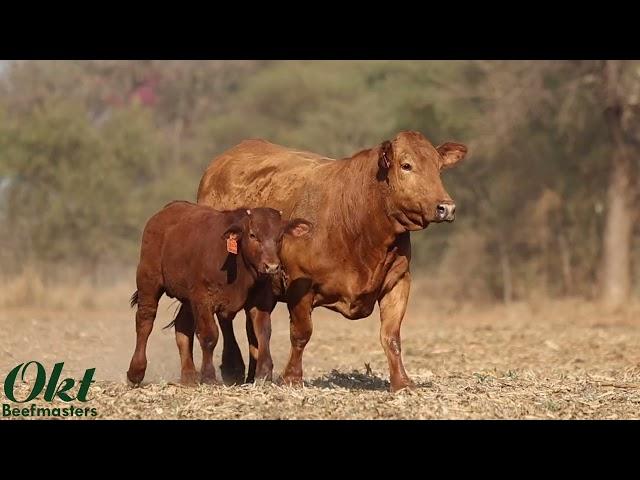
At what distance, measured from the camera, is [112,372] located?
574 inches

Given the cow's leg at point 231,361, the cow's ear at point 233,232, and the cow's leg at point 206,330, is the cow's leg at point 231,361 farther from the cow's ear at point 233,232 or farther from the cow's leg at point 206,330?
the cow's ear at point 233,232

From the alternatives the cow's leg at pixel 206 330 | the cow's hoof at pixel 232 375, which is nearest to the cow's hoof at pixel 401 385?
the cow's leg at pixel 206 330

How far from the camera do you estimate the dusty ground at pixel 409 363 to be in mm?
9852

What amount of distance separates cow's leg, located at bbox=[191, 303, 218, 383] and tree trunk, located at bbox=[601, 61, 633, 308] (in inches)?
637

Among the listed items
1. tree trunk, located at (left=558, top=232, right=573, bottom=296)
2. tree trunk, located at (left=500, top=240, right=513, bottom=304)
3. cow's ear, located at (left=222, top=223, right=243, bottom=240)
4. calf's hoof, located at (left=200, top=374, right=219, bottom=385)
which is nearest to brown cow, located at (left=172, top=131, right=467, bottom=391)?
cow's ear, located at (left=222, top=223, right=243, bottom=240)

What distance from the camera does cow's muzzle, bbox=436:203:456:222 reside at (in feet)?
34.2

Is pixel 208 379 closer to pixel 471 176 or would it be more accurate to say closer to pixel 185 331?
pixel 185 331

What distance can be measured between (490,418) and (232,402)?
6.54ft

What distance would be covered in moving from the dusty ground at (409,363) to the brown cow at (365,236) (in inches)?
25.9

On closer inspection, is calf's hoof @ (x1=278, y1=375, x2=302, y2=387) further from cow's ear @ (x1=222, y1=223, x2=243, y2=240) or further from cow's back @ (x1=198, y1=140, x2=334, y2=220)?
cow's back @ (x1=198, y1=140, x2=334, y2=220)

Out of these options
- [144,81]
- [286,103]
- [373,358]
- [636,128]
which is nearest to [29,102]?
[286,103]

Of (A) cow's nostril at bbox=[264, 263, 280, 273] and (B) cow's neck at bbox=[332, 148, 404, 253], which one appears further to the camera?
(B) cow's neck at bbox=[332, 148, 404, 253]

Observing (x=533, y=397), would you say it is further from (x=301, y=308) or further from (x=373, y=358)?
(x=373, y=358)

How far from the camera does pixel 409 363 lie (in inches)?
639
